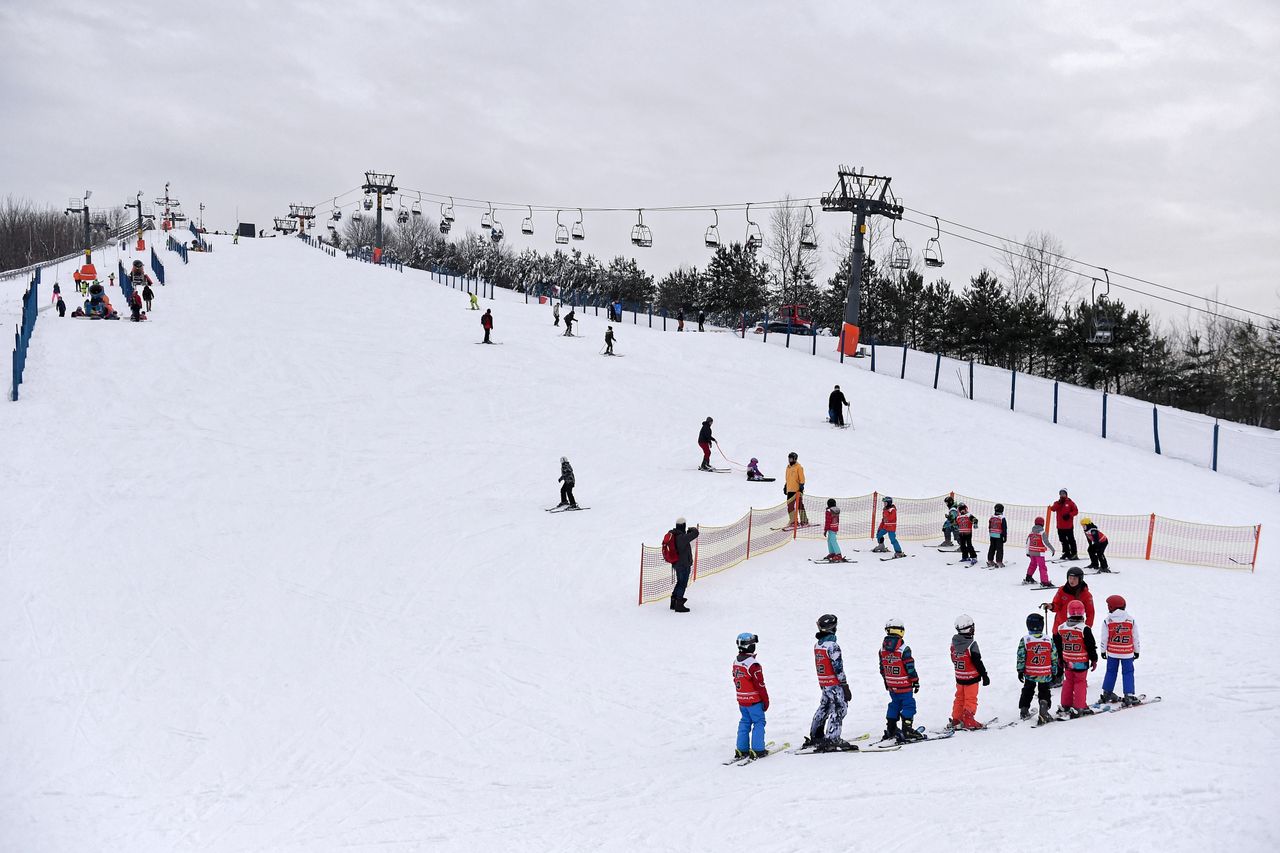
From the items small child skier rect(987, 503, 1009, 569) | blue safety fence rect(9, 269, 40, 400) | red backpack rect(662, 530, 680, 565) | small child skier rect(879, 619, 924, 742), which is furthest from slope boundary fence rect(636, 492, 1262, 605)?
blue safety fence rect(9, 269, 40, 400)

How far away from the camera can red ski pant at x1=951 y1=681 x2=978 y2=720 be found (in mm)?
9555

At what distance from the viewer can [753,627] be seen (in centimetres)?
1398

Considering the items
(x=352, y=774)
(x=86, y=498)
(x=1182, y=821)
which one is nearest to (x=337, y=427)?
(x=86, y=498)

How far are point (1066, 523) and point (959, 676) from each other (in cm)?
881

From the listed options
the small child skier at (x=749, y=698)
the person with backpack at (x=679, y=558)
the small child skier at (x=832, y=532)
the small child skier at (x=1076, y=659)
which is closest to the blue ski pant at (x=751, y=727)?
the small child skier at (x=749, y=698)

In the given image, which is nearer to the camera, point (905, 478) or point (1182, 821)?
point (1182, 821)

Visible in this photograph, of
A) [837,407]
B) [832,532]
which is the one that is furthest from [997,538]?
[837,407]

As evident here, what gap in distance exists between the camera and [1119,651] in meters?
9.75

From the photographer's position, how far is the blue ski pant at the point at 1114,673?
978 centimetres

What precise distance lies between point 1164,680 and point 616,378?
23.7 meters

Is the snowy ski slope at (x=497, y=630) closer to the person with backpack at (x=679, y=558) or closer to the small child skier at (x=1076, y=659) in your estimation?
the small child skier at (x=1076, y=659)

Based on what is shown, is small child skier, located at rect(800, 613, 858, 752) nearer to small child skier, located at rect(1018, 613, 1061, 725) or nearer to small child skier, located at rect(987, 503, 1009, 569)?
small child skier, located at rect(1018, 613, 1061, 725)

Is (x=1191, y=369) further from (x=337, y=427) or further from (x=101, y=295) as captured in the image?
(x=101, y=295)

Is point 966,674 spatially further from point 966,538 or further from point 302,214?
point 302,214
